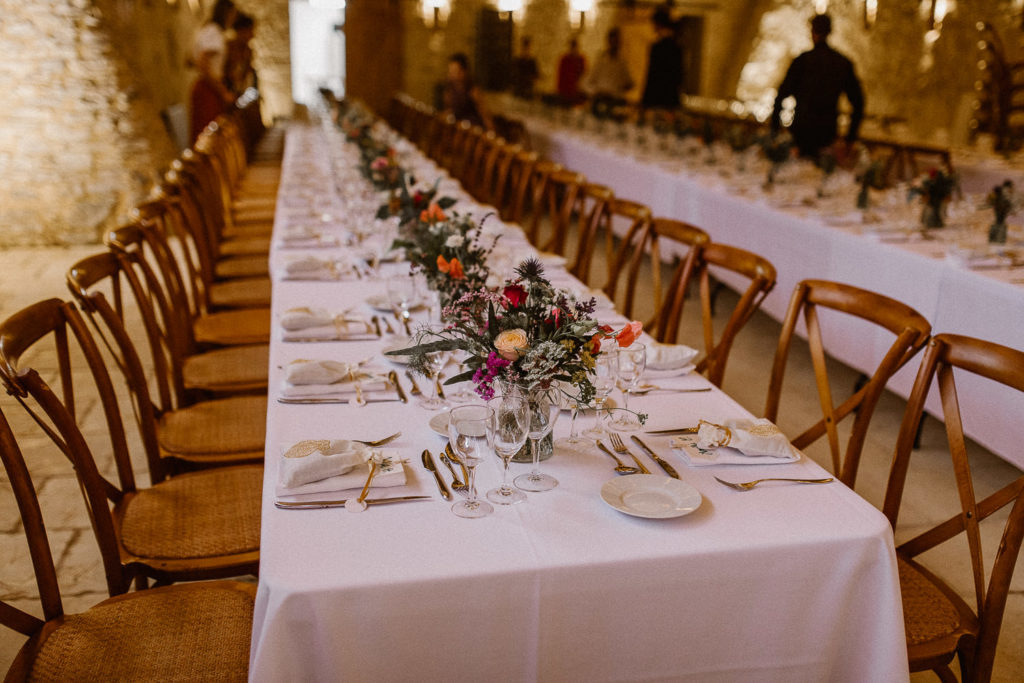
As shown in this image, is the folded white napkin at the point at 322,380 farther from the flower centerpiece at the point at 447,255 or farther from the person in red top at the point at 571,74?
the person in red top at the point at 571,74

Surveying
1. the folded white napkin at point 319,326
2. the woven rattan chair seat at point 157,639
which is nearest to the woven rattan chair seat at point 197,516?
the woven rattan chair seat at point 157,639

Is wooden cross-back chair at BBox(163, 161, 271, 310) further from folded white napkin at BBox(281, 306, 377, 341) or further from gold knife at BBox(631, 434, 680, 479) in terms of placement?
gold knife at BBox(631, 434, 680, 479)

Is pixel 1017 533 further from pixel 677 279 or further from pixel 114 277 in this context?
pixel 114 277

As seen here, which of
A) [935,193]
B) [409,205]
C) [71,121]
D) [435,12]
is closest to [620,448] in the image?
[409,205]

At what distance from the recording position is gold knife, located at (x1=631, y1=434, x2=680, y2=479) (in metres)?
1.59

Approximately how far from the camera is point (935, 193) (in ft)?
12.5

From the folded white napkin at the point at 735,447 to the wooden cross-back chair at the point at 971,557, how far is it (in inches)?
14.6

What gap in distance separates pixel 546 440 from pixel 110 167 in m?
6.33

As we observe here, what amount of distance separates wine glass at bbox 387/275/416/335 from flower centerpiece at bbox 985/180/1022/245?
8.22 ft

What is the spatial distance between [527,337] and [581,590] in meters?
0.47

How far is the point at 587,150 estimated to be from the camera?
24.9 ft

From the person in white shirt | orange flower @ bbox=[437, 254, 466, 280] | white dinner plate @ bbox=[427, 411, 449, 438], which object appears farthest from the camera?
the person in white shirt

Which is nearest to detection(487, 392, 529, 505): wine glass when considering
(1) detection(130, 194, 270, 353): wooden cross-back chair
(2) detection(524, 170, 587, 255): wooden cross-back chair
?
(1) detection(130, 194, 270, 353): wooden cross-back chair

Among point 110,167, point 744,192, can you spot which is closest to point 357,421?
point 744,192
